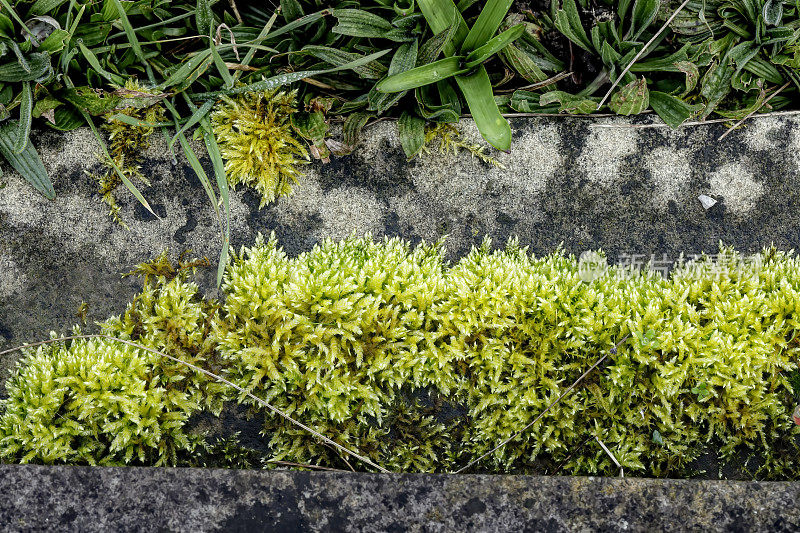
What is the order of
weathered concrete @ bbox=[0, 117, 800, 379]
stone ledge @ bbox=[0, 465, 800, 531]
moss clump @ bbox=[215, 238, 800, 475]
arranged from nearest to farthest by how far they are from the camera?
stone ledge @ bbox=[0, 465, 800, 531]
moss clump @ bbox=[215, 238, 800, 475]
weathered concrete @ bbox=[0, 117, 800, 379]

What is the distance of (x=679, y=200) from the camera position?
8.34ft

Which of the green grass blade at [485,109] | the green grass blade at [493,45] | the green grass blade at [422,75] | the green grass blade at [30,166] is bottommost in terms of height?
the green grass blade at [30,166]

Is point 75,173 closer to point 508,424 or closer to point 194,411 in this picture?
point 194,411

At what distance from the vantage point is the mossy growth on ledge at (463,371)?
2.27 metres

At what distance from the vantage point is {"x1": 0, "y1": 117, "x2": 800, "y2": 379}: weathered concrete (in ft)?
8.21

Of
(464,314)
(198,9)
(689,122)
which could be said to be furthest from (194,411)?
(689,122)

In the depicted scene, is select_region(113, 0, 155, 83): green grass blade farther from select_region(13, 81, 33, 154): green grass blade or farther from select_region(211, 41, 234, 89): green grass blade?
select_region(13, 81, 33, 154): green grass blade

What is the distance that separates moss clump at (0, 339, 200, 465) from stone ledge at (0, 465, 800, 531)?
307 millimetres

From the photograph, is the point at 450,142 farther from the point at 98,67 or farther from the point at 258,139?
the point at 98,67

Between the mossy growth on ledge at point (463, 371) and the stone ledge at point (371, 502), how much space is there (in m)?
0.36

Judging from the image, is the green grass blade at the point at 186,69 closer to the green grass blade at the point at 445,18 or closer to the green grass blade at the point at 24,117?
the green grass blade at the point at 24,117

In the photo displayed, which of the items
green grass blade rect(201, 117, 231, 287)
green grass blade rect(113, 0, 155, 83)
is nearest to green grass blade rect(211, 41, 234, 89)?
green grass blade rect(201, 117, 231, 287)

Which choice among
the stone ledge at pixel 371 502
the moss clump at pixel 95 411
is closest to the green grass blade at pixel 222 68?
the moss clump at pixel 95 411

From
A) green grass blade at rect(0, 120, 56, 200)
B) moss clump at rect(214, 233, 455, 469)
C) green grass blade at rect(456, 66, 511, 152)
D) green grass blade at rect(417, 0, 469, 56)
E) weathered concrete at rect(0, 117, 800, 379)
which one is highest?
green grass blade at rect(417, 0, 469, 56)
